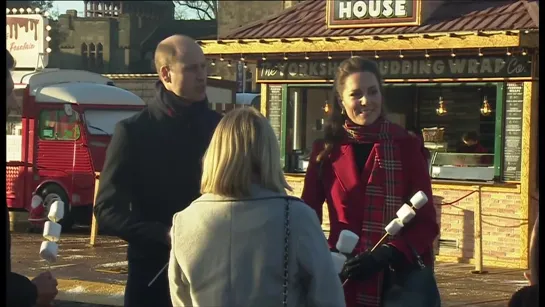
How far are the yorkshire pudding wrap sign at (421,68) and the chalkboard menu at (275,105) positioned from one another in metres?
0.16

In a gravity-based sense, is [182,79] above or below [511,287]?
above

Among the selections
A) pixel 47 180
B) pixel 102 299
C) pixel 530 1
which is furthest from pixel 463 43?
pixel 47 180

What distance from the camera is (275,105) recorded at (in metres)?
15.4

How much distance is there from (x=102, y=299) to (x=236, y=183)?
6899 millimetres

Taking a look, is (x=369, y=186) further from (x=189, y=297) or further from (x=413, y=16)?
(x=413, y=16)

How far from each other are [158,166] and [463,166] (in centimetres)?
936

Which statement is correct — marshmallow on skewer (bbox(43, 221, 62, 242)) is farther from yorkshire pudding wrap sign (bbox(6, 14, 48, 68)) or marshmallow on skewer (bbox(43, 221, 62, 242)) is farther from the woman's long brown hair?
yorkshire pudding wrap sign (bbox(6, 14, 48, 68))

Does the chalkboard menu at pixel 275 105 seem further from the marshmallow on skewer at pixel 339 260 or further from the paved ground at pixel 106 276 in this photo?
the marshmallow on skewer at pixel 339 260

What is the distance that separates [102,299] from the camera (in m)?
10.6

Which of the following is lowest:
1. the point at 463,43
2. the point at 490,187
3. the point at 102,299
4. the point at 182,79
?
the point at 102,299

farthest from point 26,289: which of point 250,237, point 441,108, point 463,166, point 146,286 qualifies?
point 441,108

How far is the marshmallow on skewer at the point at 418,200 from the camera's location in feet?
15.4

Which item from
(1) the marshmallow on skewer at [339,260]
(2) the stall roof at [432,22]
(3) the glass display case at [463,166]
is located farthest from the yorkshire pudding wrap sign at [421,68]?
(1) the marshmallow on skewer at [339,260]

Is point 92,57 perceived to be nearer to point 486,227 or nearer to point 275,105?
point 275,105
